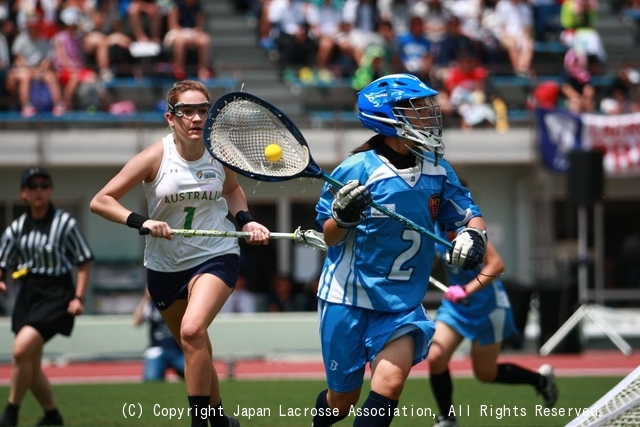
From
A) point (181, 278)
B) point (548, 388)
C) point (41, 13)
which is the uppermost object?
point (181, 278)

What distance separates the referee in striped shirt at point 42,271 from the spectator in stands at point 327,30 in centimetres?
1026

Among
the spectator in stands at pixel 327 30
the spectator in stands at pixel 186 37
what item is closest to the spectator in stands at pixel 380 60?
the spectator in stands at pixel 327 30

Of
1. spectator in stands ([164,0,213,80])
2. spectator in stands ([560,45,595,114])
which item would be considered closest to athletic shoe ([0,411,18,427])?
spectator in stands ([164,0,213,80])

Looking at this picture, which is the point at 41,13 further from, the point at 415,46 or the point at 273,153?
the point at 273,153

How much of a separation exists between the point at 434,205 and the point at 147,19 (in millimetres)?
14060

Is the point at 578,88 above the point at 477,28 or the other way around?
the other way around

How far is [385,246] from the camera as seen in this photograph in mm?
5750

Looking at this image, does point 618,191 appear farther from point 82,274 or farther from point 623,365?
point 82,274

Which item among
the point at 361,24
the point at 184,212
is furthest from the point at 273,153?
the point at 361,24

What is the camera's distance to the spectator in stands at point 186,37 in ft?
59.3

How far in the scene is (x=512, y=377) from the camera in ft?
27.7

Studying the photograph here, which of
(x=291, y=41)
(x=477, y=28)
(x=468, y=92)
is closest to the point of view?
(x=468, y=92)

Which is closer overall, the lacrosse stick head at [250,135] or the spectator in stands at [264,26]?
the lacrosse stick head at [250,135]

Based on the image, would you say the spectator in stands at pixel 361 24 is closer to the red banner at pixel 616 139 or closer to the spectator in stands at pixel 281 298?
the red banner at pixel 616 139
